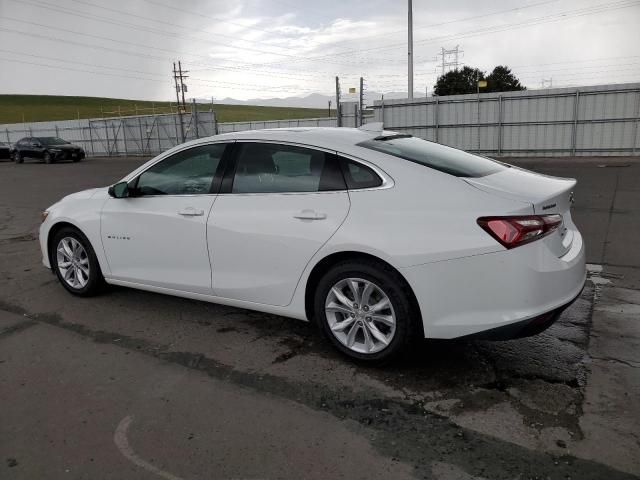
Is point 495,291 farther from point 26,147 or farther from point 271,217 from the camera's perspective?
point 26,147

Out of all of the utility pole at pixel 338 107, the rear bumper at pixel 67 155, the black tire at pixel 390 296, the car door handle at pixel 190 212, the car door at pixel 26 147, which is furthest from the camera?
the car door at pixel 26 147

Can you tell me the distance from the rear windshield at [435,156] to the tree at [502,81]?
5793cm

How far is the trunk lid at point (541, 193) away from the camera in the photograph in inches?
123

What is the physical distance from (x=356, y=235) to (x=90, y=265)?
2.91 m

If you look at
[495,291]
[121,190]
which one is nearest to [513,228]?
[495,291]

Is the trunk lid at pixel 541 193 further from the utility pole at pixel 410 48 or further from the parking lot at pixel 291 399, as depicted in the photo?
the utility pole at pixel 410 48

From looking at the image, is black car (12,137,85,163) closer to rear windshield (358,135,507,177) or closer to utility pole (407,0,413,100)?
utility pole (407,0,413,100)

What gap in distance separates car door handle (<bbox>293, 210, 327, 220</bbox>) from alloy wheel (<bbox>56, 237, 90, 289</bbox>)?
2498 mm

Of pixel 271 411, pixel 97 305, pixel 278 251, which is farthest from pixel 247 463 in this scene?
pixel 97 305

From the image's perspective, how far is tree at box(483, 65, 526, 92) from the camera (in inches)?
2269

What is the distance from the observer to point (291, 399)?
3174mm

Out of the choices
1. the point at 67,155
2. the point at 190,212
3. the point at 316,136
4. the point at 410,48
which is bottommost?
the point at 67,155

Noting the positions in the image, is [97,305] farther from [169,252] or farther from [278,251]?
[278,251]

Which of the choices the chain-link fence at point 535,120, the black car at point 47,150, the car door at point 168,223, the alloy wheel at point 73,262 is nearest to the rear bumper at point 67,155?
the black car at point 47,150
